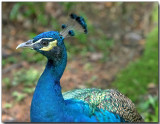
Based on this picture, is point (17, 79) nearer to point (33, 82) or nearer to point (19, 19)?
point (33, 82)

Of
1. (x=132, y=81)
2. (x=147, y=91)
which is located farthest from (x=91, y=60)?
(x=147, y=91)

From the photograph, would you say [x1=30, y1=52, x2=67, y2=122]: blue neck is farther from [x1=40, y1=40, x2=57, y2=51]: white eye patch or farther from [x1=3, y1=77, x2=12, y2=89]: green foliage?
[x1=3, y1=77, x2=12, y2=89]: green foliage

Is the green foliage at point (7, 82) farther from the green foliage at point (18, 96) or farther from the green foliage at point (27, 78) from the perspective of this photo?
the green foliage at point (18, 96)

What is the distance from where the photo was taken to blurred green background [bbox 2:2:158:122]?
4.07 meters

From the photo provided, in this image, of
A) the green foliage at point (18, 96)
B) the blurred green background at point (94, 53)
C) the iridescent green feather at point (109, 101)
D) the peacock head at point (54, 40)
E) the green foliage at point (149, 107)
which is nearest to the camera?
the peacock head at point (54, 40)

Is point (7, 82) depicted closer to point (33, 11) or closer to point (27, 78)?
point (27, 78)

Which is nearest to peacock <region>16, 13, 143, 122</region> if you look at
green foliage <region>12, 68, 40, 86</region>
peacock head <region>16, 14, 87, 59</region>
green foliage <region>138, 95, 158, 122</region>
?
peacock head <region>16, 14, 87, 59</region>

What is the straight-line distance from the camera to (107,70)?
4793 mm

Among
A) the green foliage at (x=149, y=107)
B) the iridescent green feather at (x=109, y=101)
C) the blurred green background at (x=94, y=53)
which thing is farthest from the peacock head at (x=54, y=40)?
the green foliage at (x=149, y=107)

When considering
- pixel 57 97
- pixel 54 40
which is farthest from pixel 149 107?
pixel 54 40

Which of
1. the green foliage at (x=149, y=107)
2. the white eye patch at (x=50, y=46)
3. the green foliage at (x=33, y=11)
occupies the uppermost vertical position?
the green foliage at (x=33, y=11)

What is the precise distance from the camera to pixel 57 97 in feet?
7.45

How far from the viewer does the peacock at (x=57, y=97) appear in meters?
2.23

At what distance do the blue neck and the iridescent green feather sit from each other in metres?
0.33
